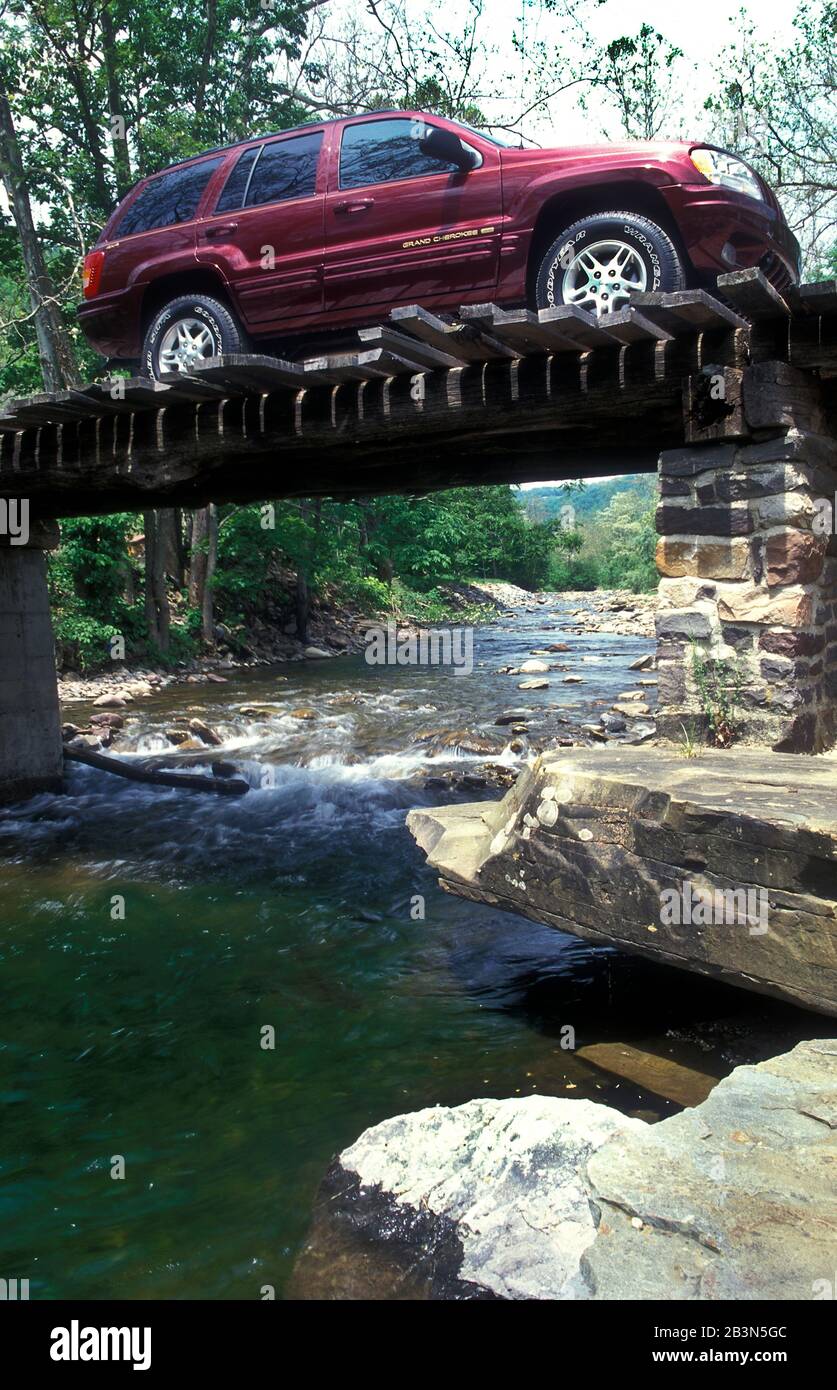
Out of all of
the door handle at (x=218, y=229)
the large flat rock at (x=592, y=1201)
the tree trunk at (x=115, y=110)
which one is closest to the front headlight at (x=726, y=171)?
the door handle at (x=218, y=229)

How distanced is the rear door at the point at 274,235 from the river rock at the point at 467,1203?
18.7 feet

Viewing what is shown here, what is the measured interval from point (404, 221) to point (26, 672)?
618 cm

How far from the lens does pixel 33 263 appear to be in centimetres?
1828

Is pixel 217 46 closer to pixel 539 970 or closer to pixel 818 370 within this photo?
pixel 818 370

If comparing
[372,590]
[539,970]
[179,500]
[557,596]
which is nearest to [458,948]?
[539,970]

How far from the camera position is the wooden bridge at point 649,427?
5152mm

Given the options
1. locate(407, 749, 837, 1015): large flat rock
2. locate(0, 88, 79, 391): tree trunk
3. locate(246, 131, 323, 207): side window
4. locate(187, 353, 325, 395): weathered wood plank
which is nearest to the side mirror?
locate(246, 131, 323, 207): side window

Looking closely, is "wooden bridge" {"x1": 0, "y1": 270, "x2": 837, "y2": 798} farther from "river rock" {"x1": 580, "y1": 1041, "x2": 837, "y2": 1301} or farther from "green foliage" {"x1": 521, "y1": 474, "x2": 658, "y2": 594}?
"green foliage" {"x1": 521, "y1": 474, "x2": 658, "y2": 594}

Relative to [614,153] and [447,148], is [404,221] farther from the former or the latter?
[614,153]

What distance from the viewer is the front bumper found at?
5887mm

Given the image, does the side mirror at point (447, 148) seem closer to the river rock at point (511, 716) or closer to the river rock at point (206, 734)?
the river rock at point (511, 716)

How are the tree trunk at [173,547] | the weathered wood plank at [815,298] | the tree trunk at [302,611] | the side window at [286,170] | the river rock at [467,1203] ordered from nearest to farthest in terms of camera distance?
the river rock at [467,1203], the weathered wood plank at [815,298], the side window at [286,170], the tree trunk at [173,547], the tree trunk at [302,611]

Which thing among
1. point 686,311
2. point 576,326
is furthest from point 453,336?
point 686,311

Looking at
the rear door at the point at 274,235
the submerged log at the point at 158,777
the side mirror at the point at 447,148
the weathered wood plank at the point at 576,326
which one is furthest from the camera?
the submerged log at the point at 158,777
